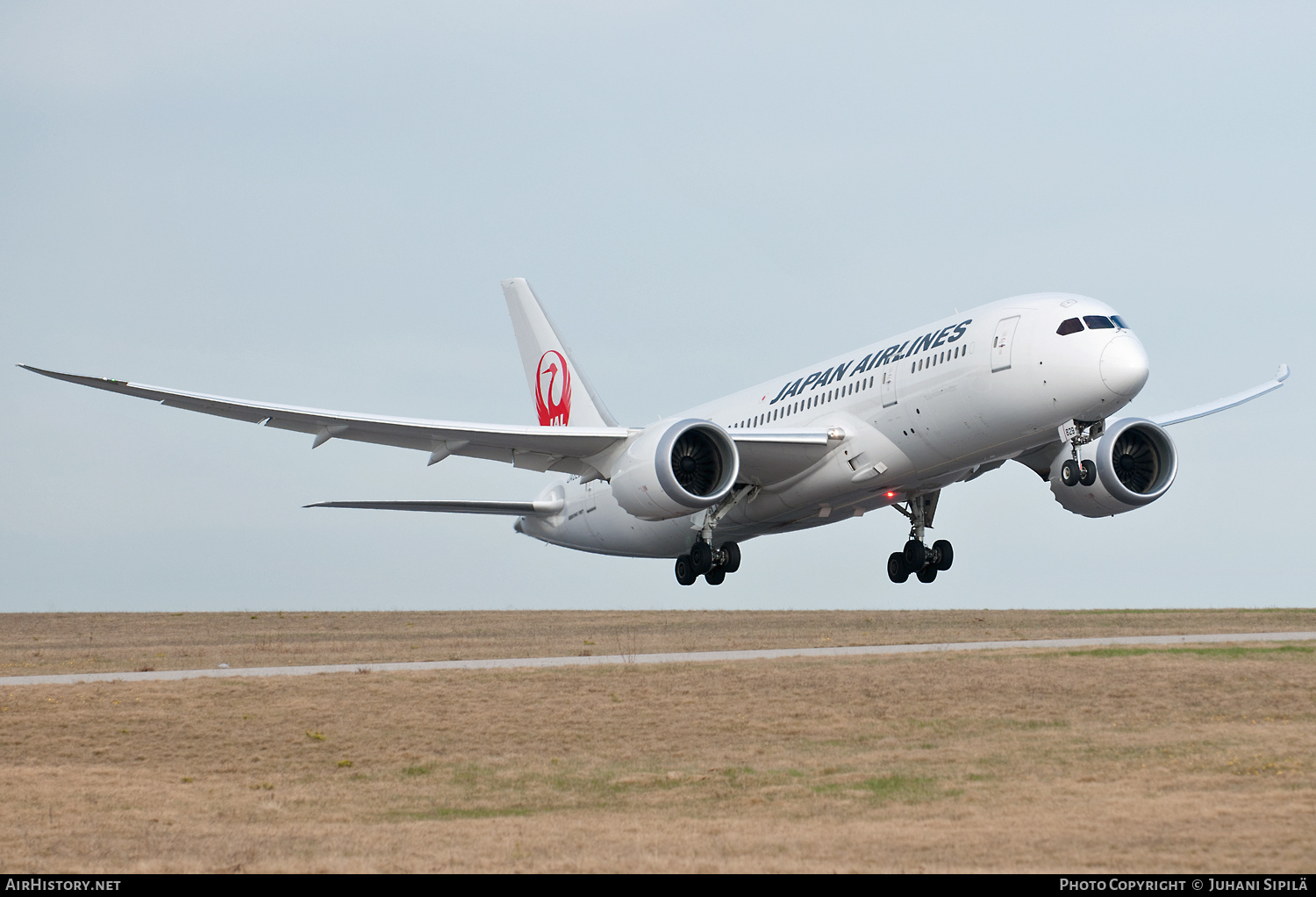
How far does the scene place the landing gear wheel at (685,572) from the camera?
125ft

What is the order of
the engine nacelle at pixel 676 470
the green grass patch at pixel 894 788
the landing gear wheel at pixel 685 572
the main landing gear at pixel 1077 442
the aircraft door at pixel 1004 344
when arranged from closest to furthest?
1. the green grass patch at pixel 894 788
2. the aircraft door at pixel 1004 344
3. the main landing gear at pixel 1077 442
4. the engine nacelle at pixel 676 470
5. the landing gear wheel at pixel 685 572

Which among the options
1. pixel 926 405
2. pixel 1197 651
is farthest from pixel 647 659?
pixel 1197 651

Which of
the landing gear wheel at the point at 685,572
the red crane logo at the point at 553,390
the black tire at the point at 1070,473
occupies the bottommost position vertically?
the landing gear wheel at the point at 685,572

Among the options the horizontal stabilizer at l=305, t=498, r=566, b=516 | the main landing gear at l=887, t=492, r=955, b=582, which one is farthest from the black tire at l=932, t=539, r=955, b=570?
the horizontal stabilizer at l=305, t=498, r=566, b=516

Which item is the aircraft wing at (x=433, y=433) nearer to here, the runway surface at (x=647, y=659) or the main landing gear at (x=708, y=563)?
the main landing gear at (x=708, y=563)

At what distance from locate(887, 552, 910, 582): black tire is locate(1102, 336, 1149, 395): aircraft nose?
1236cm

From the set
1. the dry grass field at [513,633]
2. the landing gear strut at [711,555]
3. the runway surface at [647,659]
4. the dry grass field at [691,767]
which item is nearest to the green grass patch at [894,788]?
the dry grass field at [691,767]

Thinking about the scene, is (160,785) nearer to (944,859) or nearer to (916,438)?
(944,859)

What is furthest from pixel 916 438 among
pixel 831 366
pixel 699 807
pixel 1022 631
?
→ pixel 699 807

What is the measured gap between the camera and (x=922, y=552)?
40.2m

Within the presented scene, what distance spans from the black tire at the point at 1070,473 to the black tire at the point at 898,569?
31.3 ft

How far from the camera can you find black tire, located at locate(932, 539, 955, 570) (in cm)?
4016

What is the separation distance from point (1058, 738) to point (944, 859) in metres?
8.34

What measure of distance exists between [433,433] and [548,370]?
1394 cm
